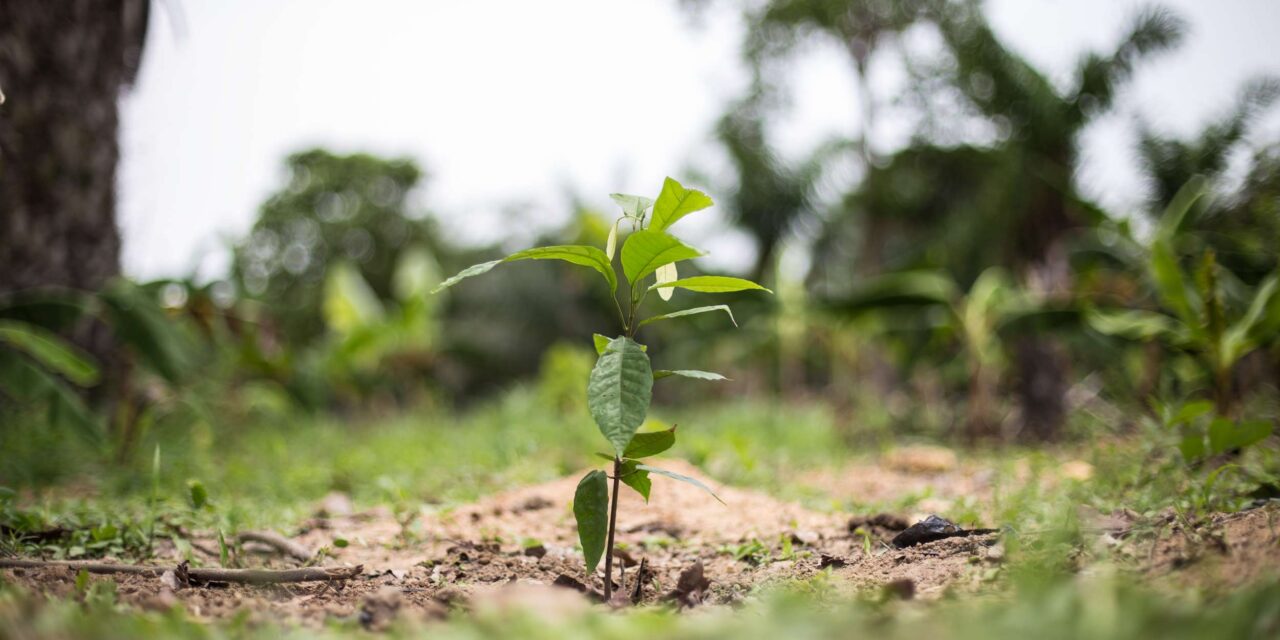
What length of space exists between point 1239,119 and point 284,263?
65.9 feet

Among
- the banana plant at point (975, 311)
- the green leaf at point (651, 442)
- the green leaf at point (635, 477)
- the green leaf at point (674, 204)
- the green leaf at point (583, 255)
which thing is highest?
the banana plant at point (975, 311)

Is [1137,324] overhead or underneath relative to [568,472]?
overhead

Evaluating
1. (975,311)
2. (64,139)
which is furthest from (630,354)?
(975,311)

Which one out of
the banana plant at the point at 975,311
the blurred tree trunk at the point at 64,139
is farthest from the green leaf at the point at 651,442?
the banana plant at the point at 975,311

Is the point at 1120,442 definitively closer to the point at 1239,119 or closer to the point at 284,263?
the point at 1239,119

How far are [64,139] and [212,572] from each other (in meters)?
3.69

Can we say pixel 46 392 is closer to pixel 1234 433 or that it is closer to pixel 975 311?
pixel 1234 433

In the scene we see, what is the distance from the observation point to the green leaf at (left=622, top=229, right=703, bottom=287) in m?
1.41

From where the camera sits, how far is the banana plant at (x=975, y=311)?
516 cm

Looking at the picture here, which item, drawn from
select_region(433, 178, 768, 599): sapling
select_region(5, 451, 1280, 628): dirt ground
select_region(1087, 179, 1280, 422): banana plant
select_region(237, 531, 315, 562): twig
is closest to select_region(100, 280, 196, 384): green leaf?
select_region(5, 451, 1280, 628): dirt ground

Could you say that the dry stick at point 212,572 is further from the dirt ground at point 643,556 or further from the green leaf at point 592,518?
the green leaf at point 592,518

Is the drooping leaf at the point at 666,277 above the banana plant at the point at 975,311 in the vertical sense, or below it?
below

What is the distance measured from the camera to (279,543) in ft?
6.41

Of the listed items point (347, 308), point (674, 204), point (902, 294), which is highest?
point (347, 308)
